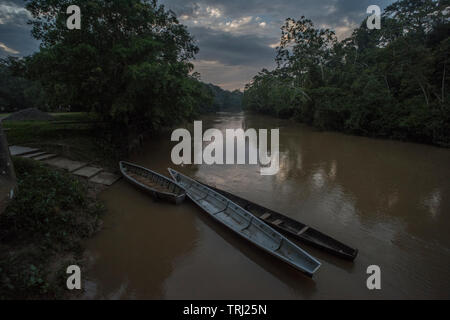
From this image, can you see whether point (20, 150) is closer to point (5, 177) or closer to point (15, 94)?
point (5, 177)

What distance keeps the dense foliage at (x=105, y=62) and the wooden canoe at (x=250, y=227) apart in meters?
4.94

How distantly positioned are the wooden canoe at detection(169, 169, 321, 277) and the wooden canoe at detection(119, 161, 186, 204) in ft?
1.54

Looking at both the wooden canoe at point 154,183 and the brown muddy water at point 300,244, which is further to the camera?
the wooden canoe at point 154,183

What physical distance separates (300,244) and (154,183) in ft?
19.3

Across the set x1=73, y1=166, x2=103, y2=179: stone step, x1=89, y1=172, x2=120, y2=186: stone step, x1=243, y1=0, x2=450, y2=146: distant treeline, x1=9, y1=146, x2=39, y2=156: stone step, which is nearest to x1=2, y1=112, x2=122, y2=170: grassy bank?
x1=9, y1=146, x2=39, y2=156: stone step

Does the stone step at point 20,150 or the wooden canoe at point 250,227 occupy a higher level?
the stone step at point 20,150

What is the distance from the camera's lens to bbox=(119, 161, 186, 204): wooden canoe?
722cm

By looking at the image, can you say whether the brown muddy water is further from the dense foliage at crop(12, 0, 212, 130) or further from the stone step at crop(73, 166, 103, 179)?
the dense foliage at crop(12, 0, 212, 130)

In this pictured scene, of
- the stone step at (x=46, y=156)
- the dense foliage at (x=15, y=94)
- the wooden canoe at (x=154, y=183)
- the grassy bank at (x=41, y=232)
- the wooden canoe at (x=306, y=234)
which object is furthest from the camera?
the dense foliage at (x=15, y=94)

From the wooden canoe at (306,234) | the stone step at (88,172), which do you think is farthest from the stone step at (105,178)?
the wooden canoe at (306,234)

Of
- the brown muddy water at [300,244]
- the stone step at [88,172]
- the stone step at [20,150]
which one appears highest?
the stone step at [20,150]

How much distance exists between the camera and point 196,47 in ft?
48.8

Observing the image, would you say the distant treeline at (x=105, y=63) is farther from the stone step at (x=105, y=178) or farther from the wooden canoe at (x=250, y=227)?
the wooden canoe at (x=250, y=227)

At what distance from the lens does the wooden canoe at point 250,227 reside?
4306 mm
